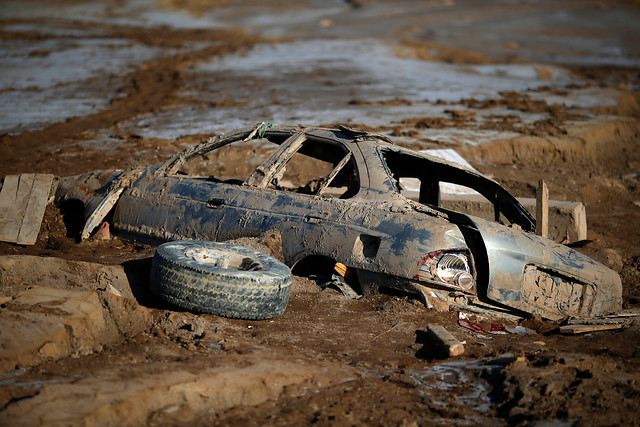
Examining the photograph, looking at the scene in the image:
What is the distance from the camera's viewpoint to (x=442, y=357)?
4.38 m

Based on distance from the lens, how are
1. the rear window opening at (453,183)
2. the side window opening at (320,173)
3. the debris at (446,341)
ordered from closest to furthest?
the debris at (446,341) → the side window opening at (320,173) → the rear window opening at (453,183)

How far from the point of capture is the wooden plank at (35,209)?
21.7 feet

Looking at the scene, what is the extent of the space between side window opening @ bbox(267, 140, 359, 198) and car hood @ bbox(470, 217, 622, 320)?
128 cm

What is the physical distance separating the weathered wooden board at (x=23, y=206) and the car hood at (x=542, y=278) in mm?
4451

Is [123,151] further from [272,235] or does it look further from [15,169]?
[272,235]

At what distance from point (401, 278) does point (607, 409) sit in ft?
5.80

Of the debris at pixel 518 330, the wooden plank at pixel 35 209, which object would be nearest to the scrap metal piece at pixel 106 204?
the wooden plank at pixel 35 209

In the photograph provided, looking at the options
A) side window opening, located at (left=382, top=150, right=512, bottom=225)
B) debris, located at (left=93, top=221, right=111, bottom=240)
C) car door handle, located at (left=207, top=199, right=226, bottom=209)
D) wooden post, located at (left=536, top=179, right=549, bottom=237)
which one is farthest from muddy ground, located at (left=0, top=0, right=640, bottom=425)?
side window opening, located at (left=382, top=150, right=512, bottom=225)

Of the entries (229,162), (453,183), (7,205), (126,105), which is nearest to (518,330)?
(453,183)

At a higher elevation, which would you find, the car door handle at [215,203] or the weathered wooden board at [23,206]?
the car door handle at [215,203]

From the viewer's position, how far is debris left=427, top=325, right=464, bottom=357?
433 centimetres

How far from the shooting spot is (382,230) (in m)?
4.99

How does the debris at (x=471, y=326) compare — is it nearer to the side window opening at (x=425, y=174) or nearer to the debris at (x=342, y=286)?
the debris at (x=342, y=286)

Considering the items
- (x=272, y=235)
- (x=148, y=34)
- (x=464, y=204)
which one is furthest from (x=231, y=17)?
(x=272, y=235)
